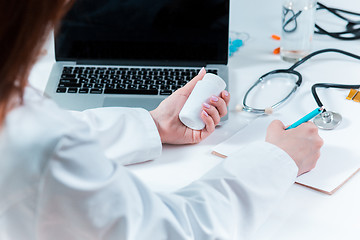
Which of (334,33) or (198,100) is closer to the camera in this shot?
(198,100)

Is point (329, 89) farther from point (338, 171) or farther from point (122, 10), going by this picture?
point (122, 10)

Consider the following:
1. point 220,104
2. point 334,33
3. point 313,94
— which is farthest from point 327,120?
point 334,33

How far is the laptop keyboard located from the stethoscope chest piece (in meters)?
0.27

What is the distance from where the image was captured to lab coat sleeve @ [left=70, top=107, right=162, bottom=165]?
93 centimetres

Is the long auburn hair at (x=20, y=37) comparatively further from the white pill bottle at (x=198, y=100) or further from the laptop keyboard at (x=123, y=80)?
the laptop keyboard at (x=123, y=80)

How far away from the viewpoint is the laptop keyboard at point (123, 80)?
1.13 metres

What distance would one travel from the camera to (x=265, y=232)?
770 millimetres

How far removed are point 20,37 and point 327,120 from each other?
2.22ft

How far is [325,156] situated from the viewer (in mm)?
921

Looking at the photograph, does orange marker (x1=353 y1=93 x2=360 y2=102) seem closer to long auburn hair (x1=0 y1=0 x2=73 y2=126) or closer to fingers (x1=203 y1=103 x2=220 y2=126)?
fingers (x1=203 y1=103 x2=220 y2=126)

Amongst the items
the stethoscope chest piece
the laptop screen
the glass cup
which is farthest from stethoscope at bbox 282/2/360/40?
the stethoscope chest piece

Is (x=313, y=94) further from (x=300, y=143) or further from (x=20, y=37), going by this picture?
(x=20, y=37)

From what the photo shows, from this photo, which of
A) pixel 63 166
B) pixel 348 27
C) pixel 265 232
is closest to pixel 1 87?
pixel 63 166

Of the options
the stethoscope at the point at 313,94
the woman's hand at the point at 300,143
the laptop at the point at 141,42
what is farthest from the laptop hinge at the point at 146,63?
the woman's hand at the point at 300,143
